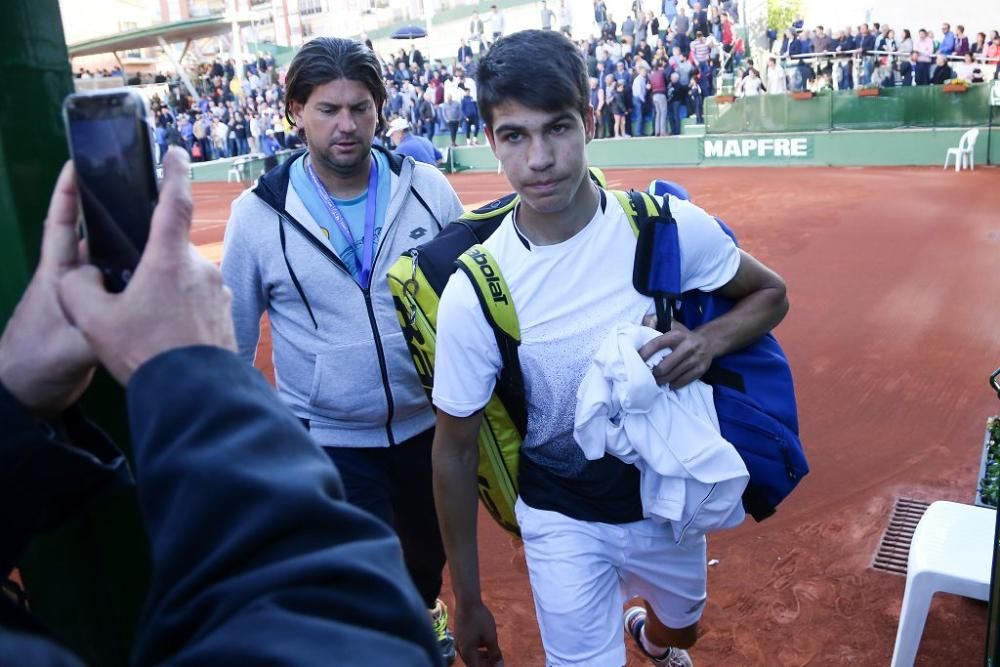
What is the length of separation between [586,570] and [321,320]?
1.34 meters

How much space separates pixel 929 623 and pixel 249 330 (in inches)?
120

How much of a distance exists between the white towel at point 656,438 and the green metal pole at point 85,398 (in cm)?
136

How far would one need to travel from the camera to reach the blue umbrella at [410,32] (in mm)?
34719

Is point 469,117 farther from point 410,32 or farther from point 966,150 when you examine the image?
point 966,150

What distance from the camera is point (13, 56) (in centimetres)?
131

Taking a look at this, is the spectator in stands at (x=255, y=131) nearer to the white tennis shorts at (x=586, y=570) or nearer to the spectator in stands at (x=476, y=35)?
the spectator in stands at (x=476, y=35)

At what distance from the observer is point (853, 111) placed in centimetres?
1967

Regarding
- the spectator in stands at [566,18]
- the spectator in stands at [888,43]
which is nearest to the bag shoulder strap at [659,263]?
the spectator in stands at [888,43]

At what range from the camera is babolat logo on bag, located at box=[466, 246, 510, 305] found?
8.70 feet

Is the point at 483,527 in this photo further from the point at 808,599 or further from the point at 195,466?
the point at 195,466

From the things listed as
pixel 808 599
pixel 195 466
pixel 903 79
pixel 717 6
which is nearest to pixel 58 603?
pixel 195 466

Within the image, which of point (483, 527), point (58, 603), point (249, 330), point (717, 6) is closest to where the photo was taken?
point (58, 603)

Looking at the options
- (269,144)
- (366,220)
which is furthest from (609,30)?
(366,220)

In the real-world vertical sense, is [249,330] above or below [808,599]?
above
